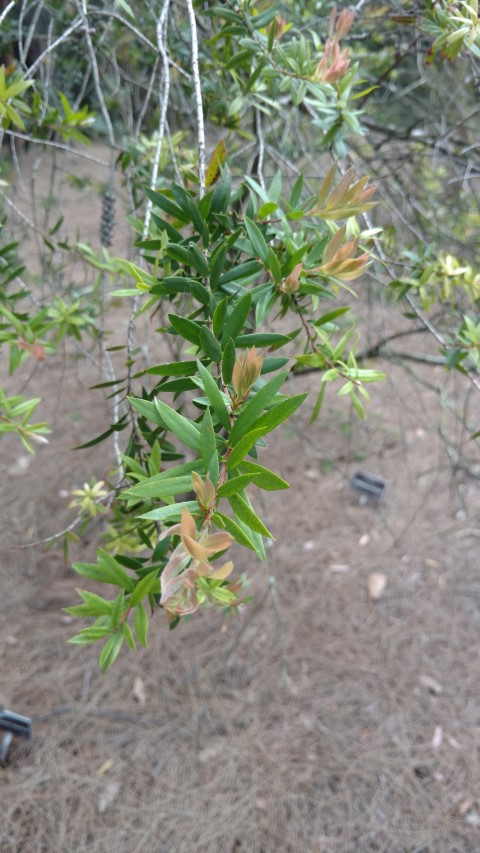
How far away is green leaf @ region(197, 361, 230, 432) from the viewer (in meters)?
0.36

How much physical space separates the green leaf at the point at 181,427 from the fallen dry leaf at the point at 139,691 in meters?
1.57

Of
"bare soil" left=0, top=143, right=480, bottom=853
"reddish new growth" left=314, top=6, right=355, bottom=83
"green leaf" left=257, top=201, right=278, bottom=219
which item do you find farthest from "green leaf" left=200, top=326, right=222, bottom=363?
"bare soil" left=0, top=143, right=480, bottom=853

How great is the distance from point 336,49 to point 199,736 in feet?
5.60

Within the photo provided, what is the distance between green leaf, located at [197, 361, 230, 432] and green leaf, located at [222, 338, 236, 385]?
3cm

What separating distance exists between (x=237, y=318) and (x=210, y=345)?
1.2 inches

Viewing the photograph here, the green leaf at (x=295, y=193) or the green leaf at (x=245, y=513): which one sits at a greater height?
the green leaf at (x=295, y=193)

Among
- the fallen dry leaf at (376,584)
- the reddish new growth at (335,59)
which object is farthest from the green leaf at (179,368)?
the fallen dry leaf at (376,584)

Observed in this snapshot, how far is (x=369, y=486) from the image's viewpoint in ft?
7.68

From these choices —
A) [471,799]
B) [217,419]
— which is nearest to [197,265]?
[217,419]

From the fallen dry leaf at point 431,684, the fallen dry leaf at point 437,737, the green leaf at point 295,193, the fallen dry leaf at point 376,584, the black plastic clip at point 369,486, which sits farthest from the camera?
the black plastic clip at point 369,486

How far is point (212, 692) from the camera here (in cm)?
171

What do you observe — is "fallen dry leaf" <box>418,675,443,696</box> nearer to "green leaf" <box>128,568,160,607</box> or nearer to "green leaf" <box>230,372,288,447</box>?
"green leaf" <box>128,568,160,607</box>

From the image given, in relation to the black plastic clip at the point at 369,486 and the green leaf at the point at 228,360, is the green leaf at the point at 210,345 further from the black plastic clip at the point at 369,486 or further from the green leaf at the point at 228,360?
the black plastic clip at the point at 369,486

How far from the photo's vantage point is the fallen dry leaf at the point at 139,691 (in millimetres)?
1684
